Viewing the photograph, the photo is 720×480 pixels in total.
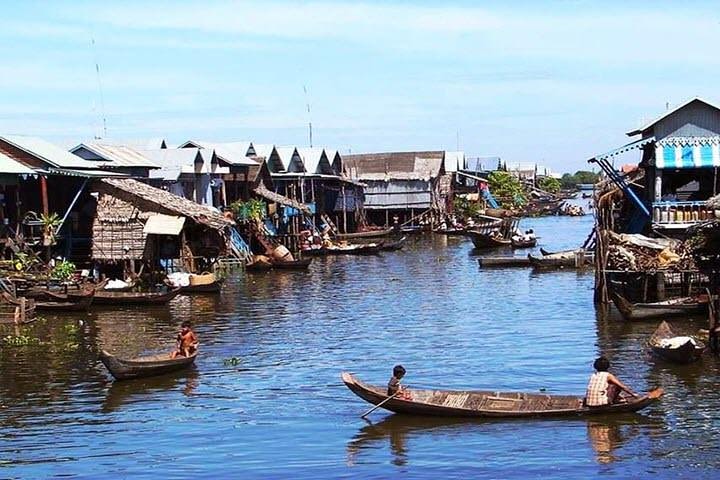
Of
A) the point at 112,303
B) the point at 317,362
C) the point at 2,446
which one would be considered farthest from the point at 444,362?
the point at 112,303

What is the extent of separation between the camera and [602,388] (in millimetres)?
16172

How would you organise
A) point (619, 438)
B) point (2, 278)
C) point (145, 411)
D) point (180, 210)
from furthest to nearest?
point (180, 210) < point (2, 278) < point (145, 411) < point (619, 438)

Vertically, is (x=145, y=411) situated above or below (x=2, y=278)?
below

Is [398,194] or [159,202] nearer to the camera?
[159,202]

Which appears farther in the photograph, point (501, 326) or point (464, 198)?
point (464, 198)

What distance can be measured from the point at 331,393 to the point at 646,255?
468 inches

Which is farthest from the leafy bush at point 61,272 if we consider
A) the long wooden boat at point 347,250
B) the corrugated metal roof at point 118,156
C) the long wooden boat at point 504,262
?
the long wooden boat at point 347,250

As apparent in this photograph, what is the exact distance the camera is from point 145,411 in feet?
58.3

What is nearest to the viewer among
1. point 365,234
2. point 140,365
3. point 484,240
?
point 140,365

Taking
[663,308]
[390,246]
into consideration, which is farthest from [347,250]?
[663,308]

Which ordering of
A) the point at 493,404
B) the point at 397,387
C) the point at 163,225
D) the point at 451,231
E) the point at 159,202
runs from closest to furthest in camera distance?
the point at 397,387 → the point at 493,404 → the point at 163,225 → the point at 159,202 → the point at 451,231

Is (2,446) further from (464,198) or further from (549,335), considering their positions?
(464,198)

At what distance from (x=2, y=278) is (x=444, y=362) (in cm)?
1234

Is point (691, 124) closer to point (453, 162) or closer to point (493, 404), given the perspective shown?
point (493, 404)
